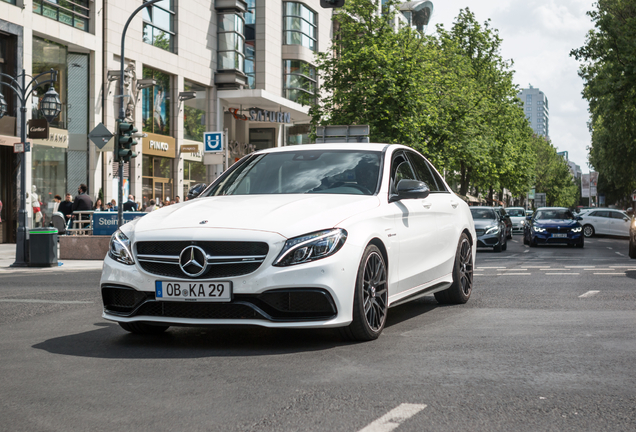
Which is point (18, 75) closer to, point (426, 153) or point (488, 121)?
point (426, 153)

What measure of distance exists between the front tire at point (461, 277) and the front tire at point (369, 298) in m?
2.14

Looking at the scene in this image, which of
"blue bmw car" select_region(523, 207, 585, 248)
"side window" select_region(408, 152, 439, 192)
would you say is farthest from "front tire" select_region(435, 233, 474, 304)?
"blue bmw car" select_region(523, 207, 585, 248)

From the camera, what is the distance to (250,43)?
42.9 metres

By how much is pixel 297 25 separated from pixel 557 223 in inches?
900

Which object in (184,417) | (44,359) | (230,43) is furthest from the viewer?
(230,43)

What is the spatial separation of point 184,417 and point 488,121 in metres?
47.3

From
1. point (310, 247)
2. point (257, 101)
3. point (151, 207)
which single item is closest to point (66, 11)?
point (151, 207)

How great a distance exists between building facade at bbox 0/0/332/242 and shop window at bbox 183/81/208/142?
6cm

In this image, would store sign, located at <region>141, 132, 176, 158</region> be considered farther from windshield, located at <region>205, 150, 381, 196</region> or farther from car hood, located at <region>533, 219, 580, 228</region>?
windshield, located at <region>205, 150, 381, 196</region>

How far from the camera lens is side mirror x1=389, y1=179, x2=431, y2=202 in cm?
680

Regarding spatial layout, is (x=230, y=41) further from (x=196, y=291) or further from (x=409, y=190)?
(x=196, y=291)

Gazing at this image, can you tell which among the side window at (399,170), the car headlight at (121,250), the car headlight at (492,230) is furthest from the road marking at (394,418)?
the car headlight at (492,230)

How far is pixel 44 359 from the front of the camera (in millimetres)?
5492

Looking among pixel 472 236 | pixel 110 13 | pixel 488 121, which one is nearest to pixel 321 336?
pixel 472 236
